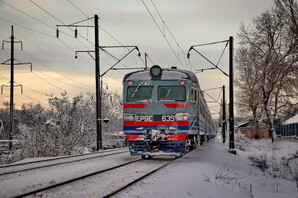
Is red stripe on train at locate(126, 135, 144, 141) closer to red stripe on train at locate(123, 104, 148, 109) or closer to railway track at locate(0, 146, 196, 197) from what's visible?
red stripe on train at locate(123, 104, 148, 109)

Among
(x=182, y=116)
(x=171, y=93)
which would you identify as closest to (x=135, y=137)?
(x=182, y=116)

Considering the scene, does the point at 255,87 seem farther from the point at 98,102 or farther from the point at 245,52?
A: the point at 98,102

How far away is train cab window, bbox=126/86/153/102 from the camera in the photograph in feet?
43.3

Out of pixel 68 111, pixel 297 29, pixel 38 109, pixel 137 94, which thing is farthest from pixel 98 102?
pixel 297 29

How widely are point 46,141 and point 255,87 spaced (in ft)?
94.4

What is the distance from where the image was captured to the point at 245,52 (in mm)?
40656

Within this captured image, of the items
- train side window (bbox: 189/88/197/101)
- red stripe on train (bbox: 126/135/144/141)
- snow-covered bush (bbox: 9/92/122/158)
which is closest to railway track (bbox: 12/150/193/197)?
red stripe on train (bbox: 126/135/144/141)

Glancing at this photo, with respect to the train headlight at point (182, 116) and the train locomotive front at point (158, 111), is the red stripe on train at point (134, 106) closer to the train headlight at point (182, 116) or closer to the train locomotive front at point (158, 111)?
the train locomotive front at point (158, 111)

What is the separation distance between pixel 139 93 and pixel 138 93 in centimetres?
4

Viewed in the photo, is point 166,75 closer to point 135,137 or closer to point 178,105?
point 178,105

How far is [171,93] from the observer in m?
13.1

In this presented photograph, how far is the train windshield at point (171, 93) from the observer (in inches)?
510

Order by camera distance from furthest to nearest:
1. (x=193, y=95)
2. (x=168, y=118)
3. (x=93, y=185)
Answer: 1. (x=193, y=95)
2. (x=168, y=118)
3. (x=93, y=185)

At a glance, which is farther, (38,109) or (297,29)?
(38,109)
